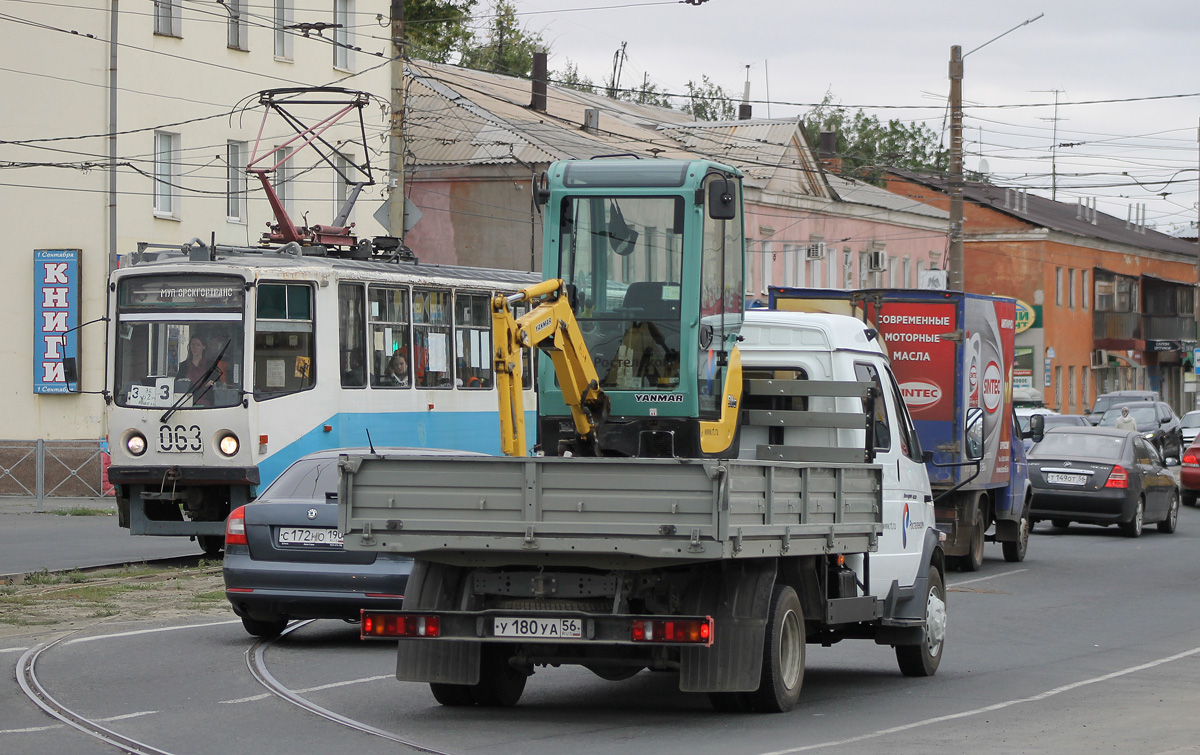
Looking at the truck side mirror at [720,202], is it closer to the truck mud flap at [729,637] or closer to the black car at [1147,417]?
the truck mud flap at [729,637]

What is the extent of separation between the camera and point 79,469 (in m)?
31.7

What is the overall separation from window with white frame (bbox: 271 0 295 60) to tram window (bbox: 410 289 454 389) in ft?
57.5

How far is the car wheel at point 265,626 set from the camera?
43.5 feet

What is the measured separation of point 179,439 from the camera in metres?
19.8

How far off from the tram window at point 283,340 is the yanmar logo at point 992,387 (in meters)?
7.75

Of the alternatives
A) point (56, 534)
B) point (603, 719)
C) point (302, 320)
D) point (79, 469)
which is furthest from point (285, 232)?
point (603, 719)

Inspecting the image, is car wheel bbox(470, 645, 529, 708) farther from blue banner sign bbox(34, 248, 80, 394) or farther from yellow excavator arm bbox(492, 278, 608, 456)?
blue banner sign bbox(34, 248, 80, 394)

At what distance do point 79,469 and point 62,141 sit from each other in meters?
6.32

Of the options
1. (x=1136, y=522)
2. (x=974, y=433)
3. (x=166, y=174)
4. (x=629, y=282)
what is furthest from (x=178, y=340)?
(x=166, y=174)

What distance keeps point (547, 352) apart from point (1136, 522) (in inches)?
699

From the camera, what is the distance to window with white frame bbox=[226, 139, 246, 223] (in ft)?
124

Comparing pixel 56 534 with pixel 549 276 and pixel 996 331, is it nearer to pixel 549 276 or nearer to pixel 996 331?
pixel 996 331

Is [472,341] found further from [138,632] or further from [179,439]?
[138,632]

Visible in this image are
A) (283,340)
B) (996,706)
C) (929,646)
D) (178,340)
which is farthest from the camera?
(283,340)
